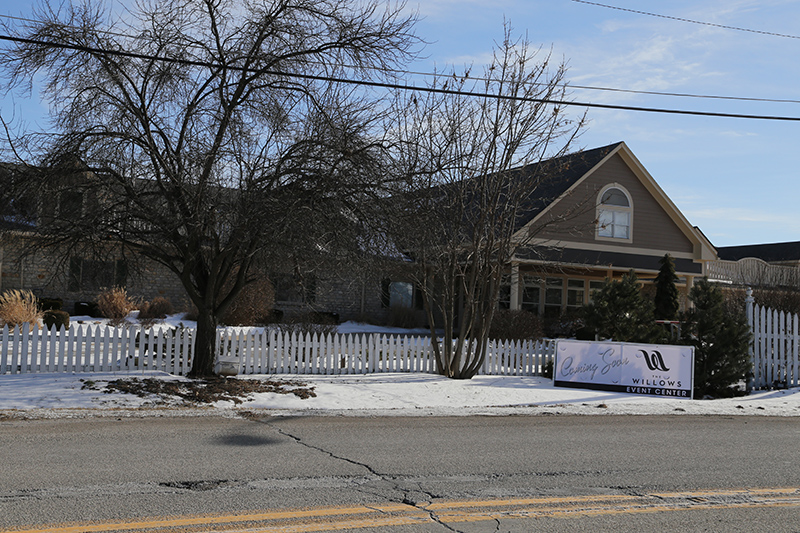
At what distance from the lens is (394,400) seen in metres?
12.3

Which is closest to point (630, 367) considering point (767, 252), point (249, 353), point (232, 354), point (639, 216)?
point (249, 353)

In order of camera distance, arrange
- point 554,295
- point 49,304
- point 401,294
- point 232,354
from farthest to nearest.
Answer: point 401,294 < point 554,295 < point 49,304 < point 232,354

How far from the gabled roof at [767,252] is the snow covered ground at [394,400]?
38.0 meters

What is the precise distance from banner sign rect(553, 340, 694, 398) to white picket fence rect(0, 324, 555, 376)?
2.17 metres

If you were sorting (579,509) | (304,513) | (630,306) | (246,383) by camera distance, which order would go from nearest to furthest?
(304,513) → (579,509) → (246,383) → (630,306)

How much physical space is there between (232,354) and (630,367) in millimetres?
7883

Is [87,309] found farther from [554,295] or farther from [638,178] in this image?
[638,178]

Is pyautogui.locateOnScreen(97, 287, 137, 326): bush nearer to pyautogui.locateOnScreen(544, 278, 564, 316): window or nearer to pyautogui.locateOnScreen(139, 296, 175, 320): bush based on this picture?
pyautogui.locateOnScreen(139, 296, 175, 320): bush

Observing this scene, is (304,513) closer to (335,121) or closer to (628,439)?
(628,439)

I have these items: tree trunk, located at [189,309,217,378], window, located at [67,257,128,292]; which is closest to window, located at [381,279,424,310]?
window, located at [67,257,128,292]

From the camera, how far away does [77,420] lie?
9.41 m

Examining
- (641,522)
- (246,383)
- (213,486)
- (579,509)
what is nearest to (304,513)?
(213,486)

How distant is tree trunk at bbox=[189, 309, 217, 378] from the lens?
13.4m

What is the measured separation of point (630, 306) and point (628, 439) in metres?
7.65
